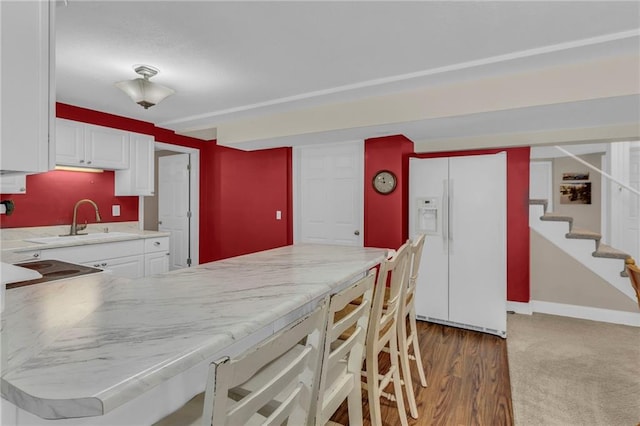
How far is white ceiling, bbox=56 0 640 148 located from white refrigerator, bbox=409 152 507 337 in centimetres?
49

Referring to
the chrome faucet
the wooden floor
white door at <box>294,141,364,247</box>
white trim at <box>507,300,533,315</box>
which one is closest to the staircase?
white trim at <box>507,300,533,315</box>

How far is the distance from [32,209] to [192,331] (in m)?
3.48

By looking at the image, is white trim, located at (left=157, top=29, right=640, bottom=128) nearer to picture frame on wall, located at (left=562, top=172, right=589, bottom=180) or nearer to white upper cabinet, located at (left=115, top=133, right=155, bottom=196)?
white upper cabinet, located at (left=115, top=133, right=155, bottom=196)

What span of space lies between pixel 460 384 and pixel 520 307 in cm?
202

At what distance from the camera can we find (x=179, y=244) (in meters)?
5.02

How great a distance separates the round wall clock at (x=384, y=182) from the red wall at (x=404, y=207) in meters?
0.05

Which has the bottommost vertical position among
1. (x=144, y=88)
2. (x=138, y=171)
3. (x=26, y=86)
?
(x=26, y=86)

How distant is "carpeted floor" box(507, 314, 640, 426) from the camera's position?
2.07 m

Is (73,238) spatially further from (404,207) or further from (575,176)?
(575,176)

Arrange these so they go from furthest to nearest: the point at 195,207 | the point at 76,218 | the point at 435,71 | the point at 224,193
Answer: the point at 195,207 < the point at 224,193 < the point at 76,218 < the point at 435,71

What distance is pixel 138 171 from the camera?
3871 millimetres

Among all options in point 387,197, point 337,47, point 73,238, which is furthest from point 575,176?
point 73,238

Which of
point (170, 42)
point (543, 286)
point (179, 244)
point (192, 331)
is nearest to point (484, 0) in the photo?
point (170, 42)

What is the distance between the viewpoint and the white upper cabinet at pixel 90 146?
3.21 metres
